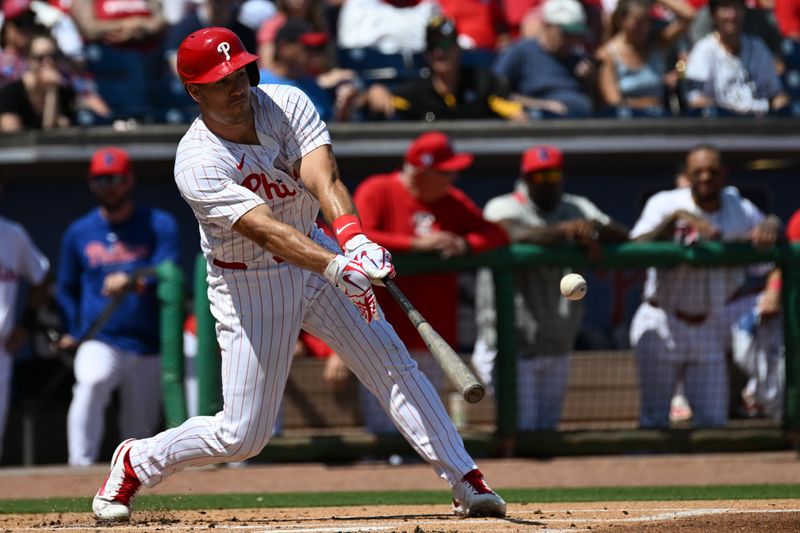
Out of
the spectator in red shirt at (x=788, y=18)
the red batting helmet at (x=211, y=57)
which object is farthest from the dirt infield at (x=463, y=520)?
the spectator in red shirt at (x=788, y=18)

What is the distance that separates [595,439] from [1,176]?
161 inches

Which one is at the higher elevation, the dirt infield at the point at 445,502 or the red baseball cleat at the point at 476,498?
the red baseball cleat at the point at 476,498

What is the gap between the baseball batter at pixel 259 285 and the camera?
158 inches

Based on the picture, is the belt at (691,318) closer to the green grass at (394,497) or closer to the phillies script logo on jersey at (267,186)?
the green grass at (394,497)

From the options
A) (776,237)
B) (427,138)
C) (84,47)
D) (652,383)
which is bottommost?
(652,383)

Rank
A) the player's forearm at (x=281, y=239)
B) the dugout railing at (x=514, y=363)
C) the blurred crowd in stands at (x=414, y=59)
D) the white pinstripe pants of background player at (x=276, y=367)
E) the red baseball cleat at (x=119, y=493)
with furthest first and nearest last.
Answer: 1. the blurred crowd in stands at (x=414, y=59)
2. the dugout railing at (x=514, y=363)
3. the red baseball cleat at (x=119, y=493)
4. the white pinstripe pants of background player at (x=276, y=367)
5. the player's forearm at (x=281, y=239)

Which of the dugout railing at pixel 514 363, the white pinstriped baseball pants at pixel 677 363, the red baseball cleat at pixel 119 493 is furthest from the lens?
the white pinstriped baseball pants at pixel 677 363

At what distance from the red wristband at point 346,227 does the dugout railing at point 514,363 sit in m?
2.72

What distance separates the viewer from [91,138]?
771 cm

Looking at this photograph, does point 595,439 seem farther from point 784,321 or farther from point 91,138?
point 91,138

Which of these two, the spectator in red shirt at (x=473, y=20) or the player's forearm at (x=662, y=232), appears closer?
the player's forearm at (x=662, y=232)

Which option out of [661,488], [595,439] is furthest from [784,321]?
[661,488]

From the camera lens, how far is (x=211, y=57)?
13.2 feet

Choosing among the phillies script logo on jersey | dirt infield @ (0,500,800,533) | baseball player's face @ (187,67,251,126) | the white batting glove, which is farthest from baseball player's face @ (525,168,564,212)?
the white batting glove
